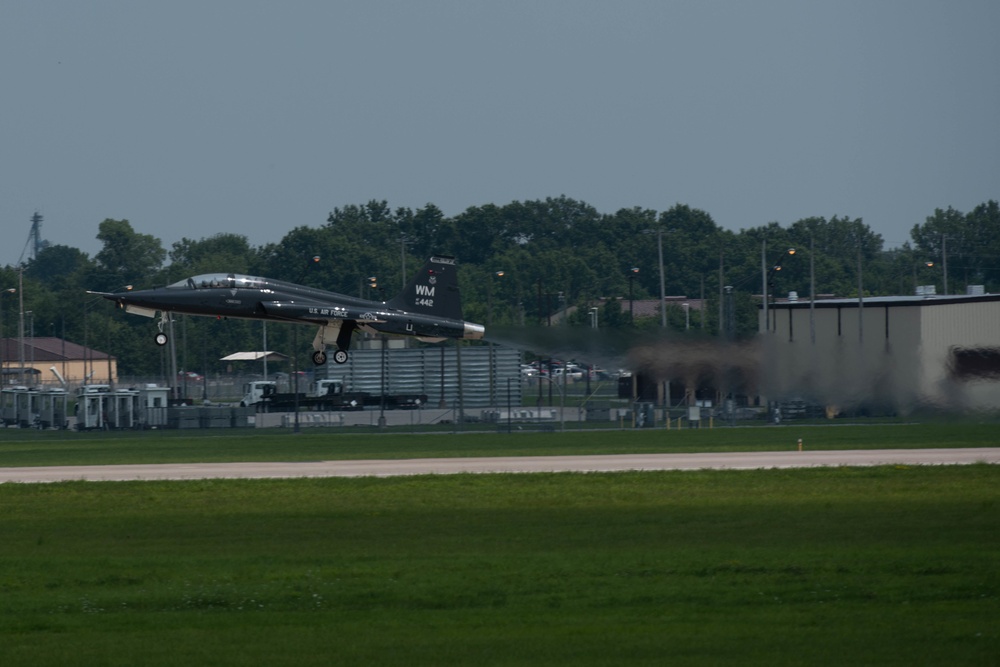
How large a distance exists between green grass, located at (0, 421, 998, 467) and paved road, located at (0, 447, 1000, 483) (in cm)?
303

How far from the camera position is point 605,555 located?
22.0 metres

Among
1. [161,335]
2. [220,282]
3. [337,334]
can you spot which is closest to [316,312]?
[337,334]

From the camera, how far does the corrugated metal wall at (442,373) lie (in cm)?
8806

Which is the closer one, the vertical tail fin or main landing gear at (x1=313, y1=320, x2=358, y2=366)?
main landing gear at (x1=313, y1=320, x2=358, y2=366)

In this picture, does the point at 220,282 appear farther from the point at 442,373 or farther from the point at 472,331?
the point at 442,373

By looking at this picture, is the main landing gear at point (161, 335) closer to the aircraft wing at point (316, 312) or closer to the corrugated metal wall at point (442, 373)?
the aircraft wing at point (316, 312)

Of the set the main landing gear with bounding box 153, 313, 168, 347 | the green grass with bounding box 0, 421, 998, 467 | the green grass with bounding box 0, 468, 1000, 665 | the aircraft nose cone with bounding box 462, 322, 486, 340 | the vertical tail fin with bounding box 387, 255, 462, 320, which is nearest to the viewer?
the green grass with bounding box 0, 468, 1000, 665

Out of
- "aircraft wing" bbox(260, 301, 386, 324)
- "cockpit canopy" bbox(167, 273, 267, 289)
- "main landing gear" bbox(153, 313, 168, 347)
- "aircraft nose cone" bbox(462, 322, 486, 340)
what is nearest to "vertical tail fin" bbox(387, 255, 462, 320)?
"aircraft nose cone" bbox(462, 322, 486, 340)

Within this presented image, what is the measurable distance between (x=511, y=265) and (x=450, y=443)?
79915mm

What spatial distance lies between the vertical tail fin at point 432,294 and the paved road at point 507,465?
5398 mm

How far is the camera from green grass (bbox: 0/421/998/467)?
49.6 metres

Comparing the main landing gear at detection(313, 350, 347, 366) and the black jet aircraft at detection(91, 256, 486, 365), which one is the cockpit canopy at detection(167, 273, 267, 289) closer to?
the black jet aircraft at detection(91, 256, 486, 365)

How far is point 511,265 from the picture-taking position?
13612 centimetres

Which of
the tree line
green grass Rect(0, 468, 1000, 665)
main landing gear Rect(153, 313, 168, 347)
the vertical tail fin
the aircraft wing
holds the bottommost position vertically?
green grass Rect(0, 468, 1000, 665)
